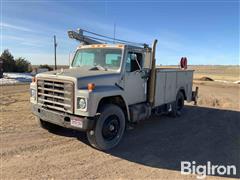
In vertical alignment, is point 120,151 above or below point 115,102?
below

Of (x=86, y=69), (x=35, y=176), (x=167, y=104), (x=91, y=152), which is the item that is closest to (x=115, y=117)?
(x=91, y=152)

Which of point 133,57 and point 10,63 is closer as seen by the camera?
point 133,57

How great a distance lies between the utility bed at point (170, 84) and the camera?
7.75 meters

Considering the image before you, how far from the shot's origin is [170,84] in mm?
8688

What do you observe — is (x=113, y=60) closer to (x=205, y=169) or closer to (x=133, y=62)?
(x=133, y=62)

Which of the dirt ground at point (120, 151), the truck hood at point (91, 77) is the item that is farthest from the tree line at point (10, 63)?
the truck hood at point (91, 77)

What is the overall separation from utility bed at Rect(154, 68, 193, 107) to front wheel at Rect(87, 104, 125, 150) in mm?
2094

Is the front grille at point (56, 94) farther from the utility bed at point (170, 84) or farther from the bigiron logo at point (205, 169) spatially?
the utility bed at point (170, 84)

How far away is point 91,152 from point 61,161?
80 cm

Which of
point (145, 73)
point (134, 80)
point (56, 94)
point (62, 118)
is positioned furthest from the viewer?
point (145, 73)

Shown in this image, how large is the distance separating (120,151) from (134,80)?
2035mm

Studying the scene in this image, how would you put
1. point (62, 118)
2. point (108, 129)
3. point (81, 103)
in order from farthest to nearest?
point (108, 129) < point (62, 118) < point (81, 103)

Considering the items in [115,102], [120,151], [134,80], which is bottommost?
[120,151]

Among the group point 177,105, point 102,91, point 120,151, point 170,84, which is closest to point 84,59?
point 102,91
